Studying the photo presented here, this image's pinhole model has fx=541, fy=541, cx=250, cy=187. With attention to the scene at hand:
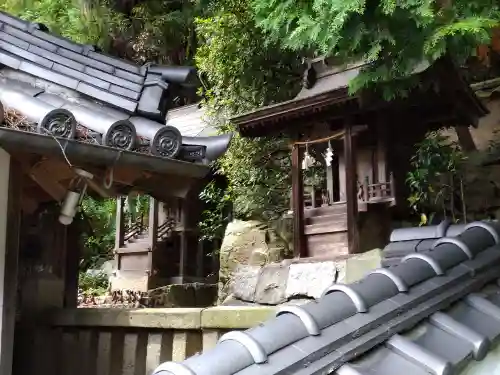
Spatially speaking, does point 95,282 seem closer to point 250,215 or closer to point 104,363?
point 250,215

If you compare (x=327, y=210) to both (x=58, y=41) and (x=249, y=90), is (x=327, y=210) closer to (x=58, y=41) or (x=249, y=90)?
(x=249, y=90)

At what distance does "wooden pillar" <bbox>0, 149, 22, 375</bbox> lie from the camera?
12.5 ft

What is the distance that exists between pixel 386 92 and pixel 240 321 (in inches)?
72.1

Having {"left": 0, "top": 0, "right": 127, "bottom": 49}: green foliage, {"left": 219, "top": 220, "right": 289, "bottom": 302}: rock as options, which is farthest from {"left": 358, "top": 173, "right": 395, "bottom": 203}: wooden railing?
{"left": 0, "top": 0, "right": 127, "bottom": 49}: green foliage

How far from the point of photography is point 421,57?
3.05 metres

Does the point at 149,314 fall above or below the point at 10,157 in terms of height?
below

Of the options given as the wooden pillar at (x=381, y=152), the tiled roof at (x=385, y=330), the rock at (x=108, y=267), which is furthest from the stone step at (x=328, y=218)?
the rock at (x=108, y=267)

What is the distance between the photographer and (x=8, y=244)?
151 inches

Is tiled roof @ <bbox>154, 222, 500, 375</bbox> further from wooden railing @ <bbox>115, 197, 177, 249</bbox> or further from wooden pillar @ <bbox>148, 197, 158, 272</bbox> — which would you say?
wooden railing @ <bbox>115, 197, 177, 249</bbox>

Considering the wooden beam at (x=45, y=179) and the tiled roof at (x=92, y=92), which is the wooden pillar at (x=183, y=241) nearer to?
the tiled roof at (x=92, y=92)

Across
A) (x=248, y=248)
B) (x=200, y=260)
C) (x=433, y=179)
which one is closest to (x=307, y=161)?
(x=433, y=179)

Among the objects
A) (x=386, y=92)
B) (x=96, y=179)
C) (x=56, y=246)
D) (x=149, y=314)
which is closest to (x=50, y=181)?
(x=96, y=179)

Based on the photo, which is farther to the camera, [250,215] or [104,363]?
[250,215]

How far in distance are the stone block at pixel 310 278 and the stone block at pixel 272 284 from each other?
0.19 metres
